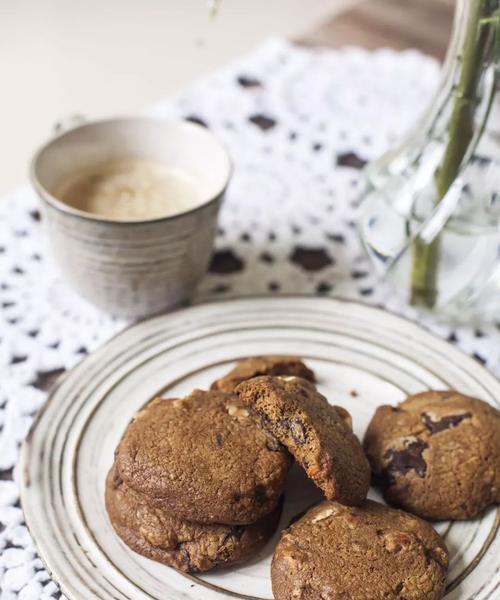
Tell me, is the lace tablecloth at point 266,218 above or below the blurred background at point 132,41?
above

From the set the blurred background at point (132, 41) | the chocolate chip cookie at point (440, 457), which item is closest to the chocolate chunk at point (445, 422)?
the chocolate chip cookie at point (440, 457)

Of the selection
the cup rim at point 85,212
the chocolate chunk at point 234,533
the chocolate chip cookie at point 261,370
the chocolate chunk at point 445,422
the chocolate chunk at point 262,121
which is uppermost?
the cup rim at point 85,212

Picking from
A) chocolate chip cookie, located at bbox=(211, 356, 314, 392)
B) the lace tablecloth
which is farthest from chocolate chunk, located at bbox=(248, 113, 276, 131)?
chocolate chip cookie, located at bbox=(211, 356, 314, 392)

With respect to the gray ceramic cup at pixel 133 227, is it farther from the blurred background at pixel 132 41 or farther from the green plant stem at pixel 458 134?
the blurred background at pixel 132 41

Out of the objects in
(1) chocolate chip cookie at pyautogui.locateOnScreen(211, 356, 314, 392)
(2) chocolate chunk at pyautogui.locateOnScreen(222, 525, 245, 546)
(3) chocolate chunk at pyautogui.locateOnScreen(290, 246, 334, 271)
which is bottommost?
(3) chocolate chunk at pyautogui.locateOnScreen(290, 246, 334, 271)

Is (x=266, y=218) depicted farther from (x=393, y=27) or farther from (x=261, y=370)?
(x=393, y=27)

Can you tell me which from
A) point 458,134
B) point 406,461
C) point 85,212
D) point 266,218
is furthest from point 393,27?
point 406,461

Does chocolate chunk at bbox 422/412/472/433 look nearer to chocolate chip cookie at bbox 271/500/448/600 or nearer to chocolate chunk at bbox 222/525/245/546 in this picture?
chocolate chip cookie at bbox 271/500/448/600

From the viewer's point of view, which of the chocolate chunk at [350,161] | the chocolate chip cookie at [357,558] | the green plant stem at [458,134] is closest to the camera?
the chocolate chip cookie at [357,558]
